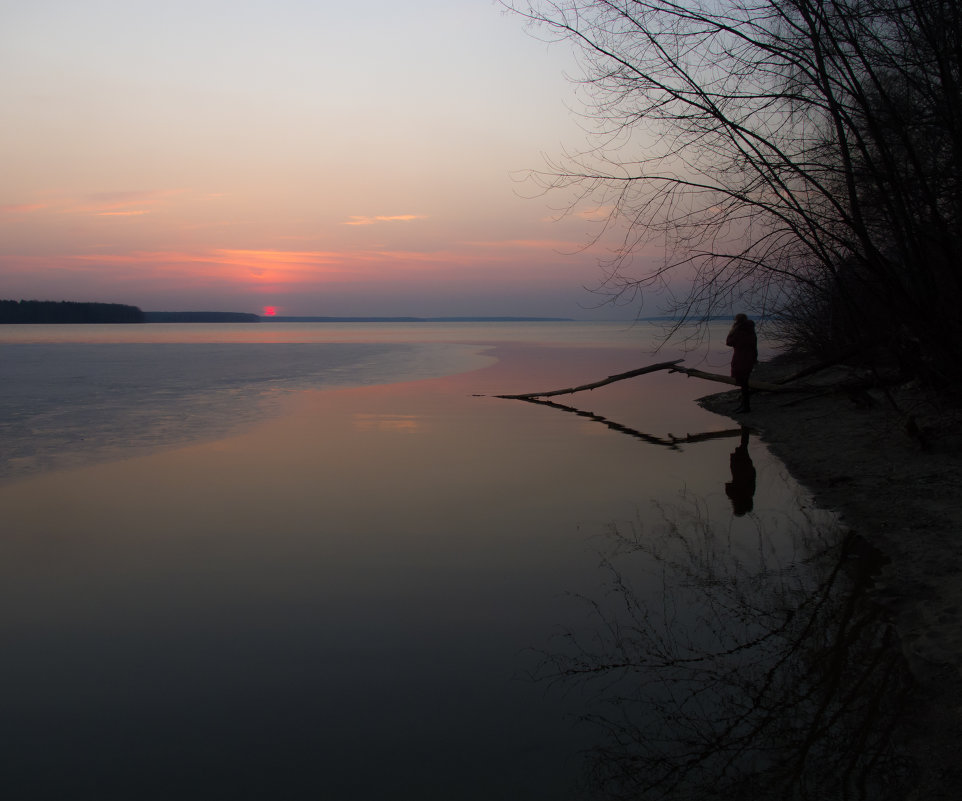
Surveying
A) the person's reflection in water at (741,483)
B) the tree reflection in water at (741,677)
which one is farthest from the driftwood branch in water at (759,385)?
the tree reflection in water at (741,677)

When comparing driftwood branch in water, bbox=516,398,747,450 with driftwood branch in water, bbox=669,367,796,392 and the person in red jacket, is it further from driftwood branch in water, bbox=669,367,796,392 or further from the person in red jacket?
driftwood branch in water, bbox=669,367,796,392

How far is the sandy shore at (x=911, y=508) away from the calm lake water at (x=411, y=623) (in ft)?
0.85

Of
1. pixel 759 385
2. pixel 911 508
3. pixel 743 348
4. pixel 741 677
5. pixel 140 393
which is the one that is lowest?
pixel 140 393

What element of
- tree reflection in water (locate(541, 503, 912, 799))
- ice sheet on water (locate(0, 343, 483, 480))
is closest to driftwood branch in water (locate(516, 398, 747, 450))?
tree reflection in water (locate(541, 503, 912, 799))

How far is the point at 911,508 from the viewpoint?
781 cm

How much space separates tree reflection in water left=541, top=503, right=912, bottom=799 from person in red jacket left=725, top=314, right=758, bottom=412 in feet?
30.7

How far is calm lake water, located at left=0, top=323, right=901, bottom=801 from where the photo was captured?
387 centimetres

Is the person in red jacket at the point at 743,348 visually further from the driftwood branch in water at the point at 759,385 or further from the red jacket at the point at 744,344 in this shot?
the driftwood branch in water at the point at 759,385

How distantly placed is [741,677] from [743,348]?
Answer: 12.3 metres

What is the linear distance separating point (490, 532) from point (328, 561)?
5.46 ft

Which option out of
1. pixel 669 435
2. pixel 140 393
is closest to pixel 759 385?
pixel 669 435

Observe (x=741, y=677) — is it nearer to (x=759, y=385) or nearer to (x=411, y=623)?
(x=411, y=623)

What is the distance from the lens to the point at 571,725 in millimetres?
4180

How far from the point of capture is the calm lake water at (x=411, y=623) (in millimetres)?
3869
